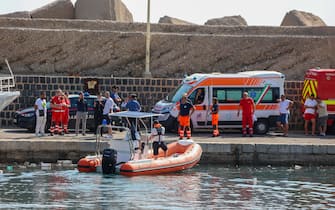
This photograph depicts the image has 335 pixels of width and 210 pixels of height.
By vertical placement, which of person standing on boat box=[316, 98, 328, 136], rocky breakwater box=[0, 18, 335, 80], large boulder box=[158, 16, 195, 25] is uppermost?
large boulder box=[158, 16, 195, 25]

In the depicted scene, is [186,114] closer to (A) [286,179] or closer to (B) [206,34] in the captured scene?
(A) [286,179]

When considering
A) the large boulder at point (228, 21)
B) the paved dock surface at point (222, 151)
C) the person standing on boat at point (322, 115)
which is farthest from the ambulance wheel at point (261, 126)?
the large boulder at point (228, 21)

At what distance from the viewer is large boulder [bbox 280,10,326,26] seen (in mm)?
62125

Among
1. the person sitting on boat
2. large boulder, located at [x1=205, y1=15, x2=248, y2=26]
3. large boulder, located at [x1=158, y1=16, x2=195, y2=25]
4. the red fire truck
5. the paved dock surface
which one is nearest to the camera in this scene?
the person sitting on boat

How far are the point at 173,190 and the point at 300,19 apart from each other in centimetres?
3578

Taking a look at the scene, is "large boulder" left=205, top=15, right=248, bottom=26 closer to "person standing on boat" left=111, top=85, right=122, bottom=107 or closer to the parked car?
"person standing on boat" left=111, top=85, right=122, bottom=107

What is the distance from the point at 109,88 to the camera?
132 feet

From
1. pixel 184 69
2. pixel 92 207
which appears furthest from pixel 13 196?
pixel 184 69

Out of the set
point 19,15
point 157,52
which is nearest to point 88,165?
point 157,52

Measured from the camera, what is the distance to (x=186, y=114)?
35.3m

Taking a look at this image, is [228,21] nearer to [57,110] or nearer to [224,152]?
[57,110]

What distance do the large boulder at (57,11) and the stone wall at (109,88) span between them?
→ 21.5 metres

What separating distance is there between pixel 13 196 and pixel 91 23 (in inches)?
1183

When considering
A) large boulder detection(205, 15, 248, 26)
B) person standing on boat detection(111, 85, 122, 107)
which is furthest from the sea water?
large boulder detection(205, 15, 248, 26)
